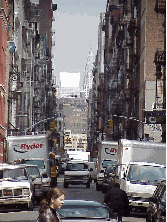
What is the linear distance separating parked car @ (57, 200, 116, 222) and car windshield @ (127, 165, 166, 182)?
1410 centimetres

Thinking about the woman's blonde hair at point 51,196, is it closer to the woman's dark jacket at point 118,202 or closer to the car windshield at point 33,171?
the woman's dark jacket at point 118,202

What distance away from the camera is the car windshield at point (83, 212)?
12695 millimetres

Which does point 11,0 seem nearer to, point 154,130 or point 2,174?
point 154,130

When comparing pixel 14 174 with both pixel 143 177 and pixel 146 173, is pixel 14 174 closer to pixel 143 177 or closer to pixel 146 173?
pixel 143 177

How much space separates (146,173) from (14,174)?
539 cm

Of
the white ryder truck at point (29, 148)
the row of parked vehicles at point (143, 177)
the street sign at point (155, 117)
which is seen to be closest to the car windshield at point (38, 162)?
the white ryder truck at point (29, 148)

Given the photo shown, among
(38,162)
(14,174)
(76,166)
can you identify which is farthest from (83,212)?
(76,166)

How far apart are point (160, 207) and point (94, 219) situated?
496 centimetres

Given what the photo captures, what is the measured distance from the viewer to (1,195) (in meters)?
26.5

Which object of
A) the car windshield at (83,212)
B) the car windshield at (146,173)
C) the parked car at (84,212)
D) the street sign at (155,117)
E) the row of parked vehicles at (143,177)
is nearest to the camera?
the parked car at (84,212)

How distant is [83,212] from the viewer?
12742mm

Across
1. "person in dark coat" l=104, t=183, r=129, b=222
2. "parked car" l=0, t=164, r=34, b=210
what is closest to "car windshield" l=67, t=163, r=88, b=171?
"parked car" l=0, t=164, r=34, b=210

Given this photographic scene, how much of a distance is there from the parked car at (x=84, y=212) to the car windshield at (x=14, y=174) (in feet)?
48.9

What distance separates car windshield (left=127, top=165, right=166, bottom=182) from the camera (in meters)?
27.0
